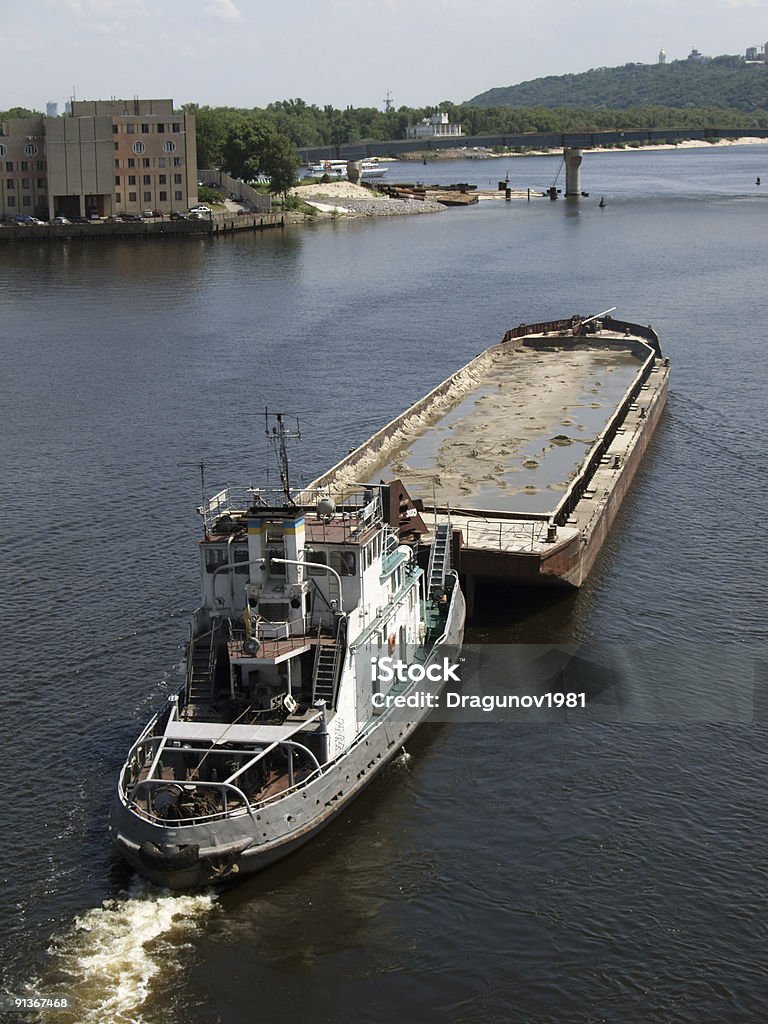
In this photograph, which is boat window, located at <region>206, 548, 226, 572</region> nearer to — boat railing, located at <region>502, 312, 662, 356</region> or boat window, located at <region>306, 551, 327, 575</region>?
boat window, located at <region>306, 551, 327, 575</region>

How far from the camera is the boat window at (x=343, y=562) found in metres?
29.0

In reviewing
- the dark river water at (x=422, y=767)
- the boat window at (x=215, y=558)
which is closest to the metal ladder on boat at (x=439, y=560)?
the dark river water at (x=422, y=767)

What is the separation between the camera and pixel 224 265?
120 metres

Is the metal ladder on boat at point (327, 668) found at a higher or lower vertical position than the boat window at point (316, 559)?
lower

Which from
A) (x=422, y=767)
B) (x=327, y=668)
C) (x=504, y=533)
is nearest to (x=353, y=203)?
(x=504, y=533)

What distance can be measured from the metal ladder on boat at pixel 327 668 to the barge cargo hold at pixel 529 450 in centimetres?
929

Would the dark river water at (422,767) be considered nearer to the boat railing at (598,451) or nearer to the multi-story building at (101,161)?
the boat railing at (598,451)

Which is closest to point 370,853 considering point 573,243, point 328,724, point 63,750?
point 328,724

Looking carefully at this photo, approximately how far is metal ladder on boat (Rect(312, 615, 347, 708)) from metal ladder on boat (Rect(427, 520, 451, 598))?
7082mm

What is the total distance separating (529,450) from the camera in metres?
50.4

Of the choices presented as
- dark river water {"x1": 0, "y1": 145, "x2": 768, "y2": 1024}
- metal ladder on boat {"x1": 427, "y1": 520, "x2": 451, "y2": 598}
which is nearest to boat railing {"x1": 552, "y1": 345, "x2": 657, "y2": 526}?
dark river water {"x1": 0, "y1": 145, "x2": 768, "y2": 1024}

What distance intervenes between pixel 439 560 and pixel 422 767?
7620mm

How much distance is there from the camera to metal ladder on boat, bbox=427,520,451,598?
1378 inches

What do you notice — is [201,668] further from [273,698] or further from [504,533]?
[504,533]
